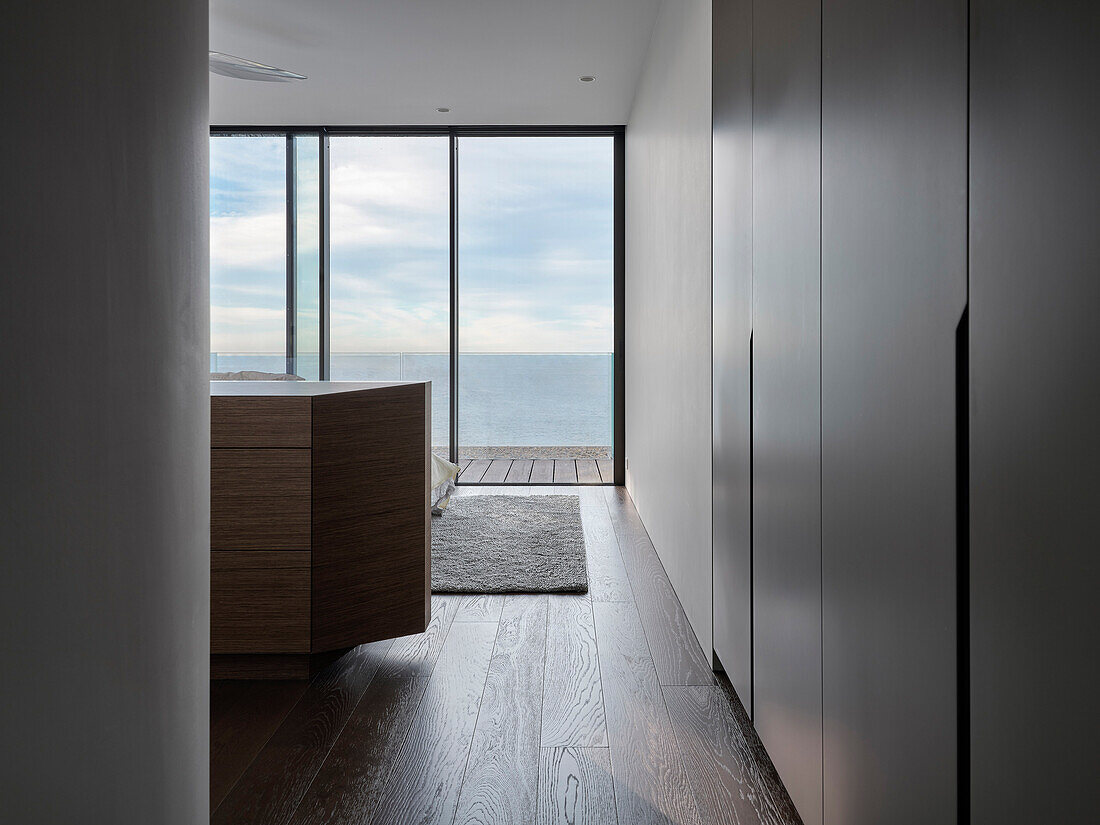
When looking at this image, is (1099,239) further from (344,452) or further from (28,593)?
(344,452)

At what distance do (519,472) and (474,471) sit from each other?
333 mm

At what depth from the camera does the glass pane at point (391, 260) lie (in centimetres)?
557

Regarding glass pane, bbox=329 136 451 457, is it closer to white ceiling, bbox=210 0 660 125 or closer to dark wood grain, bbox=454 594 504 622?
white ceiling, bbox=210 0 660 125

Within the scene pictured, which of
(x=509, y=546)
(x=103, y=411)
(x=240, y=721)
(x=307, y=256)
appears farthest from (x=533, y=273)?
(x=103, y=411)

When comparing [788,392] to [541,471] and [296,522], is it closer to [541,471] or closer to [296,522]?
[296,522]

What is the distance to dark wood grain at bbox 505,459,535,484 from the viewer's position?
5.61m

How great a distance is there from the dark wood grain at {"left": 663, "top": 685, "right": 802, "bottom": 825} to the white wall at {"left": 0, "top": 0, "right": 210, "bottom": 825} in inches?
41.6

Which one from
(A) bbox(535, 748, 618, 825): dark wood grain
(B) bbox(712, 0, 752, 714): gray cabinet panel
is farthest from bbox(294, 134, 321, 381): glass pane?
(A) bbox(535, 748, 618, 825): dark wood grain

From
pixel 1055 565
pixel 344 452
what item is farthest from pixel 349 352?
pixel 1055 565

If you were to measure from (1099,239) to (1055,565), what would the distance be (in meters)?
0.27

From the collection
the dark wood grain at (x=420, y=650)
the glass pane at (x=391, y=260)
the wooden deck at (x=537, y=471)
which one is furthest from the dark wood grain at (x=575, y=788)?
the glass pane at (x=391, y=260)

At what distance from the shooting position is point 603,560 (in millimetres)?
3537

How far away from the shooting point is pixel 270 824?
4.87ft

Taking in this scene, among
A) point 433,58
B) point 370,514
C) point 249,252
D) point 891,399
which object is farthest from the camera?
point 249,252
